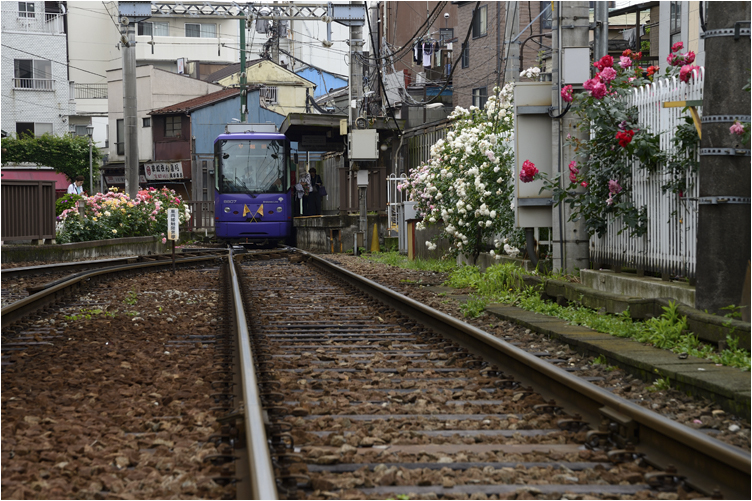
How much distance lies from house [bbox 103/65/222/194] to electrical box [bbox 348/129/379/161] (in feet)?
95.9

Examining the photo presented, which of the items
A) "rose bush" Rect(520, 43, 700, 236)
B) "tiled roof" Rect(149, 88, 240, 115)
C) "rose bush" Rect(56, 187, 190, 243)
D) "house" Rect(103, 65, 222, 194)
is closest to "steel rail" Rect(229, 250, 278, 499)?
"rose bush" Rect(520, 43, 700, 236)

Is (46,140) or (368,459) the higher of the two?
(46,140)

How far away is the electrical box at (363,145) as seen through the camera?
21141mm

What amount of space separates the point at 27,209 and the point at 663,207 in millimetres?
14714

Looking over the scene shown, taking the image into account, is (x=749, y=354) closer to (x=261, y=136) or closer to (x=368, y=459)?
(x=368, y=459)

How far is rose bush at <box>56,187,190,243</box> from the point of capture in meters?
20.1

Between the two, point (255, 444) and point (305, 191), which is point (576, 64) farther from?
point (305, 191)

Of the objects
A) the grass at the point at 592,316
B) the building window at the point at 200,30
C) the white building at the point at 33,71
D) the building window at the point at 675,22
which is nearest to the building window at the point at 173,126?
the white building at the point at 33,71

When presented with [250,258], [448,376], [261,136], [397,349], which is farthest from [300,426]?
[261,136]

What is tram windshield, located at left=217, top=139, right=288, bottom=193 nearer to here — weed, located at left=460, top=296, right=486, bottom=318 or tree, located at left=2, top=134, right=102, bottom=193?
weed, located at left=460, top=296, right=486, bottom=318

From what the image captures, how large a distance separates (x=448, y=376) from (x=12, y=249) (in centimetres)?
1436

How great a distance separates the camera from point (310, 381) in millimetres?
5211

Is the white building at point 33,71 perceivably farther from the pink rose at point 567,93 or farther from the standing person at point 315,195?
the pink rose at point 567,93

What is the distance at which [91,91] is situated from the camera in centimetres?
6319
